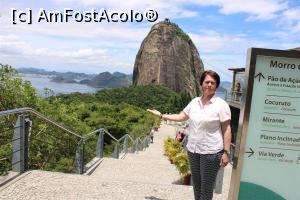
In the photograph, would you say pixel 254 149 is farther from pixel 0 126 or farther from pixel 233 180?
pixel 0 126

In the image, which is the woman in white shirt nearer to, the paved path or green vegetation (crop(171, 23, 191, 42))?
the paved path

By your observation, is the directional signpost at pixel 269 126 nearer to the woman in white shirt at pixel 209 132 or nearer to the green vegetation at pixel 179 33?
the woman in white shirt at pixel 209 132

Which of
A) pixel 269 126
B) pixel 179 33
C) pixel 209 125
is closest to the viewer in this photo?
pixel 269 126

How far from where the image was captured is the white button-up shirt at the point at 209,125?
4250 millimetres

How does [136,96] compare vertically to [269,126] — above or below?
below

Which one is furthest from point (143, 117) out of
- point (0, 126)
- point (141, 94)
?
point (0, 126)

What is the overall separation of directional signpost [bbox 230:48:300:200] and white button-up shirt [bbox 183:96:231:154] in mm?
331

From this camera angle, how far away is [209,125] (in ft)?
14.0

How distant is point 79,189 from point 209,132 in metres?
2.19

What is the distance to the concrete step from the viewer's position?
5.22m

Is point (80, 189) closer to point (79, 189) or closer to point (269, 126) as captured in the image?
point (79, 189)

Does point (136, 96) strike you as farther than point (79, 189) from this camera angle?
Yes

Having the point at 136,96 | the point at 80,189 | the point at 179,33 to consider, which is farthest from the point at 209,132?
the point at 179,33

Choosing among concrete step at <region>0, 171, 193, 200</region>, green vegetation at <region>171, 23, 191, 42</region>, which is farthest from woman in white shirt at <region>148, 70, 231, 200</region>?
green vegetation at <region>171, 23, 191, 42</region>
